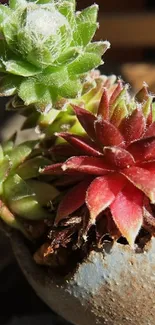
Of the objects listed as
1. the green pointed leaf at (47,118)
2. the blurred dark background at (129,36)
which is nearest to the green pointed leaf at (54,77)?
the green pointed leaf at (47,118)

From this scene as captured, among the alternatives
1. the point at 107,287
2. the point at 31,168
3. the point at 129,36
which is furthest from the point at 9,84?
the point at 129,36

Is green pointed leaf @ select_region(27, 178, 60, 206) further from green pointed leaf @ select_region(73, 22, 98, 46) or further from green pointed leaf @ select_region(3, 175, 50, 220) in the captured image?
green pointed leaf @ select_region(73, 22, 98, 46)

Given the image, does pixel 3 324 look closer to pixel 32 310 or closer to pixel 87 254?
pixel 32 310

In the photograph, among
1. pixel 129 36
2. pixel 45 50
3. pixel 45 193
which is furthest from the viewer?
pixel 129 36

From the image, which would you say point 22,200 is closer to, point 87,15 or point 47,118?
point 47,118

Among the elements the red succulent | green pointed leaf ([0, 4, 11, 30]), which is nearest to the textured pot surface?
the red succulent

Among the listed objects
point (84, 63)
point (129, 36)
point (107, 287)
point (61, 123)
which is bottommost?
point (129, 36)

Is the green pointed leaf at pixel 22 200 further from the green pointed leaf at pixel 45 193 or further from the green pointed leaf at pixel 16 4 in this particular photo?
the green pointed leaf at pixel 16 4
